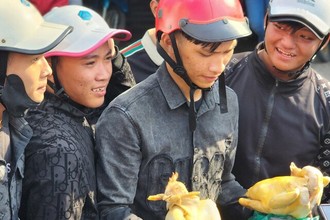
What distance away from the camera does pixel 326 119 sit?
3.09 meters

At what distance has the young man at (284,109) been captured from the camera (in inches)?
119

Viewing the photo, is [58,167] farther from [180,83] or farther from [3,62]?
[180,83]

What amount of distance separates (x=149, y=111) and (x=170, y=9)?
1.45 feet

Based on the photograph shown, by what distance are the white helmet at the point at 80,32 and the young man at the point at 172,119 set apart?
0.24m

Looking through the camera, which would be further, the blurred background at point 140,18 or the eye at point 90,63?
the blurred background at point 140,18

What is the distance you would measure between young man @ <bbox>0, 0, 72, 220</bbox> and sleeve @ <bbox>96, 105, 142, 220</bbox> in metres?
0.30

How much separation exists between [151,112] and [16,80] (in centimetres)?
55

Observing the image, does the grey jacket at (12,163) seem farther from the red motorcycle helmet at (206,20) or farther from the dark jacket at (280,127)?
the dark jacket at (280,127)

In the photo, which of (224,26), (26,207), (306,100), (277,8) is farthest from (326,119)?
(26,207)

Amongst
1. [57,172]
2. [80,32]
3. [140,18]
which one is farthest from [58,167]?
[140,18]

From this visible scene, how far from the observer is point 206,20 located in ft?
8.31

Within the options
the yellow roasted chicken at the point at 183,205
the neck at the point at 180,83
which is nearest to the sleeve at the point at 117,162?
the yellow roasted chicken at the point at 183,205

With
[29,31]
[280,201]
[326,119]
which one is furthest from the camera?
[326,119]

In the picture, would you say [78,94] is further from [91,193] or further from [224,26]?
[224,26]
